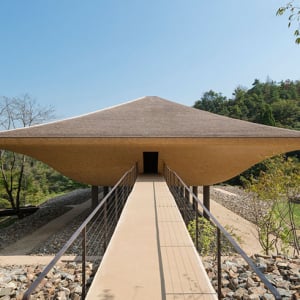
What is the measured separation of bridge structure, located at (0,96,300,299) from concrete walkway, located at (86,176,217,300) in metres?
0.01

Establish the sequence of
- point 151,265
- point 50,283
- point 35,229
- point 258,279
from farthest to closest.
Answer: point 35,229 < point 258,279 < point 50,283 < point 151,265

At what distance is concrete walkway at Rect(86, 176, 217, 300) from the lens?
210 centimetres

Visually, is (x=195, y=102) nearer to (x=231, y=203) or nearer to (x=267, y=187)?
(x=231, y=203)

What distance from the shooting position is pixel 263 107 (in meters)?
40.5

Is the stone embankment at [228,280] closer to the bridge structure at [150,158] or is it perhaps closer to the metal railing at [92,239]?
the metal railing at [92,239]

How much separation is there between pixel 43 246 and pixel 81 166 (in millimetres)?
3585

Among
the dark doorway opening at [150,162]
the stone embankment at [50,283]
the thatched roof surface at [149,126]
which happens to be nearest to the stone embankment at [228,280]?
the stone embankment at [50,283]

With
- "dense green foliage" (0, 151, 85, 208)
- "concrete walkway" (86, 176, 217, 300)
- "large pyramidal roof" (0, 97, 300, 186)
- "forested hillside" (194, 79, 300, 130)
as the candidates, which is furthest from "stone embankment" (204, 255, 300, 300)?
"forested hillside" (194, 79, 300, 130)

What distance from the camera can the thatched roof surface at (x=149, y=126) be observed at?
25.8 feet

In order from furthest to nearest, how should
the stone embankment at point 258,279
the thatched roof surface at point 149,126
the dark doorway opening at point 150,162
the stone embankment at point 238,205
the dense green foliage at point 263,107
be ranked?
1. the dense green foliage at point 263,107
2. the stone embankment at point 238,205
3. the dark doorway opening at point 150,162
4. the thatched roof surface at point 149,126
5. the stone embankment at point 258,279

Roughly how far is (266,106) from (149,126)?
32.9m

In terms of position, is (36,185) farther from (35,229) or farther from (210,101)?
(210,101)

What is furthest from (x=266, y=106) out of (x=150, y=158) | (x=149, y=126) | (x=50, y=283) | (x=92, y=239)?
(x=50, y=283)

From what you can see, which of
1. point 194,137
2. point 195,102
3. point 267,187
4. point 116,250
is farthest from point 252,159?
point 195,102
